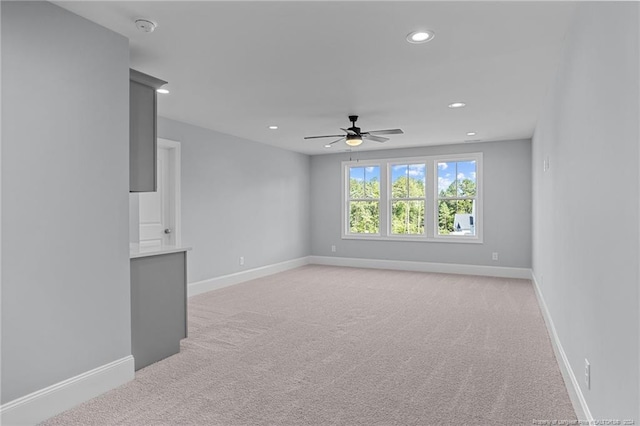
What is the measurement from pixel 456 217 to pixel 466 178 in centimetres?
75

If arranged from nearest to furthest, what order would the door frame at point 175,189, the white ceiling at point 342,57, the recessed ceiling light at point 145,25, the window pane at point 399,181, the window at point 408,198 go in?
the white ceiling at point 342,57 < the recessed ceiling light at point 145,25 < the door frame at point 175,189 < the window at point 408,198 < the window pane at point 399,181

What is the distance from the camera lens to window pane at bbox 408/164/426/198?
300 inches

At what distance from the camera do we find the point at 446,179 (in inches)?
293

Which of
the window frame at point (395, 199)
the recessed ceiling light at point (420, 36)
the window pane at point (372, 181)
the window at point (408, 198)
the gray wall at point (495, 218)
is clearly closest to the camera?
the recessed ceiling light at point (420, 36)

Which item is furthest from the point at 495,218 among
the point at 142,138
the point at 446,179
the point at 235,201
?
the point at 142,138

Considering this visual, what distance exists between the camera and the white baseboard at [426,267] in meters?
6.86

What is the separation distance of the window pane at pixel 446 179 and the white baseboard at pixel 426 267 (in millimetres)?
1356

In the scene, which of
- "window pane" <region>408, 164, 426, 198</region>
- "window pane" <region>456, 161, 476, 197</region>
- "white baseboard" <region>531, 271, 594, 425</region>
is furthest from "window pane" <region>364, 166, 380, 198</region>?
"white baseboard" <region>531, 271, 594, 425</region>

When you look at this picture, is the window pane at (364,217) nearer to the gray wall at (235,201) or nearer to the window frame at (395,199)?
the window frame at (395,199)

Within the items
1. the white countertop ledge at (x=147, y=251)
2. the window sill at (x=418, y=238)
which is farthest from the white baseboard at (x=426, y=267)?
the white countertop ledge at (x=147, y=251)

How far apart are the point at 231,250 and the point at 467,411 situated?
182 inches

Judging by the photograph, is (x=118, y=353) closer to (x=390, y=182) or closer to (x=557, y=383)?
(x=557, y=383)

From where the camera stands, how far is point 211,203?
5879mm

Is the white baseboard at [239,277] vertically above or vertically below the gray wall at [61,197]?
below
